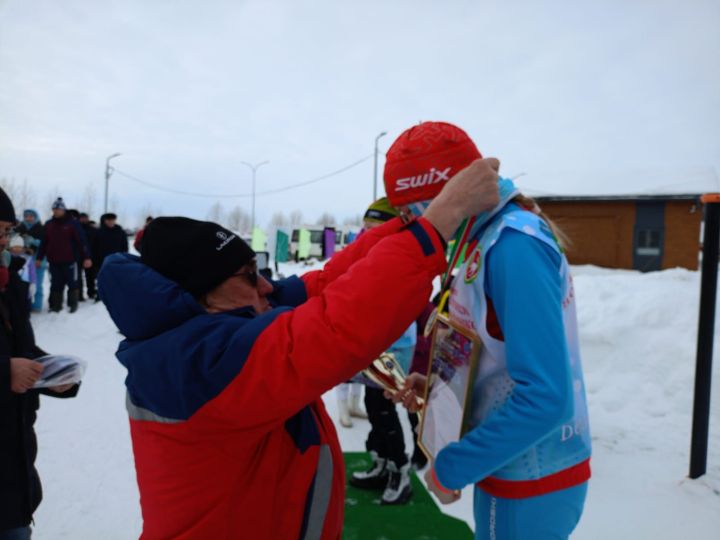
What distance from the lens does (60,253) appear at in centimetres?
969

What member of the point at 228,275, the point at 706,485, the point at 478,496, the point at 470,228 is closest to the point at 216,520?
the point at 228,275

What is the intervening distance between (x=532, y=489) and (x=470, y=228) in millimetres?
872

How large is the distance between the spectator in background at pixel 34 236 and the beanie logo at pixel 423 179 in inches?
418

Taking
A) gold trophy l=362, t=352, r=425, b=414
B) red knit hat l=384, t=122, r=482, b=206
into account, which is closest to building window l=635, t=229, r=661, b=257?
gold trophy l=362, t=352, r=425, b=414

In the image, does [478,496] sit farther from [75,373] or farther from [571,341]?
[75,373]

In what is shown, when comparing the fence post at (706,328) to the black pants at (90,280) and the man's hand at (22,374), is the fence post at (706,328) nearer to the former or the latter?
the man's hand at (22,374)

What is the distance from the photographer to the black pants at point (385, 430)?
3584mm

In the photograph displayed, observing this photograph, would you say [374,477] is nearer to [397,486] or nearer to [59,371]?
[397,486]

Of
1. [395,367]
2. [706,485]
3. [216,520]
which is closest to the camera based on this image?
[216,520]

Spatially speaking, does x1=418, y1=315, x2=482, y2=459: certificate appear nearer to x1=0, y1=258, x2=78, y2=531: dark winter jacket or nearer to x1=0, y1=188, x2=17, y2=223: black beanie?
x1=0, y1=258, x2=78, y2=531: dark winter jacket

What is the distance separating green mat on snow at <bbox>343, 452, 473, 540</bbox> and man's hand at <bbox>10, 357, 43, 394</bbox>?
2.19m

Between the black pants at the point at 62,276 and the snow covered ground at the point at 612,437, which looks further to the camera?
the black pants at the point at 62,276

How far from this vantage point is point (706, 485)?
137 inches

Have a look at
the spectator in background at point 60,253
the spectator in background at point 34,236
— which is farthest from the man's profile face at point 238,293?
the spectator in background at point 34,236
